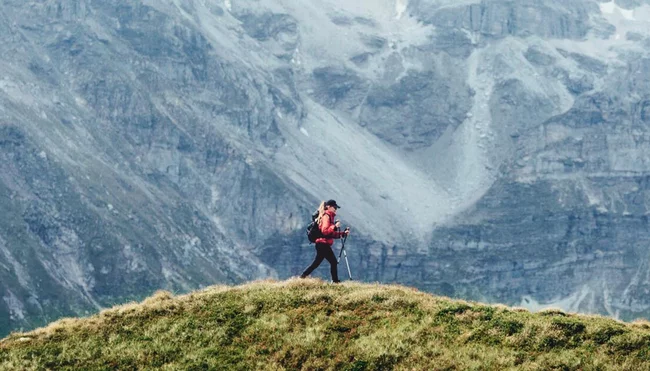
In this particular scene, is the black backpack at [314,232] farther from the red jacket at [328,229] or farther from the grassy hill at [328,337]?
the grassy hill at [328,337]

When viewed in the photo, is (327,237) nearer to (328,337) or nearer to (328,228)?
(328,228)

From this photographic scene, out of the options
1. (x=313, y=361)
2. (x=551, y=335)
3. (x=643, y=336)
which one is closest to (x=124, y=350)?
(x=313, y=361)

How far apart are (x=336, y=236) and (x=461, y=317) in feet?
24.3

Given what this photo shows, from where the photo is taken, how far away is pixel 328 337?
3147 centimetres

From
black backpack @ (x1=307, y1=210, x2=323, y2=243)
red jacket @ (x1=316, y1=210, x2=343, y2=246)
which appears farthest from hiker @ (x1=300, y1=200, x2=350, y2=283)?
black backpack @ (x1=307, y1=210, x2=323, y2=243)

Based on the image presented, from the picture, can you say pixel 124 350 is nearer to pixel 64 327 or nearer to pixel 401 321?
pixel 64 327

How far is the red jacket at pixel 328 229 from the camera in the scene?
38.2 meters

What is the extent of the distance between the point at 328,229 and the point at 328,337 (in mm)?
7446

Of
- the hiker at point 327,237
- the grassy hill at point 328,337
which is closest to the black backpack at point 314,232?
the hiker at point 327,237

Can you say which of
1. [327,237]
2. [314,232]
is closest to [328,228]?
[327,237]

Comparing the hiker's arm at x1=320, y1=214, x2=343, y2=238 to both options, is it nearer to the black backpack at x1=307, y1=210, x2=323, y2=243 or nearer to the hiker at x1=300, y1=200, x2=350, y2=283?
the hiker at x1=300, y1=200, x2=350, y2=283

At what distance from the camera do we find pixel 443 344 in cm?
3062

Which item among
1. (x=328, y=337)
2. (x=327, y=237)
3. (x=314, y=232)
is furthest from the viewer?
(x=314, y=232)

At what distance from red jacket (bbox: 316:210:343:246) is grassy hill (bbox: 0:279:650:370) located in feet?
9.63
